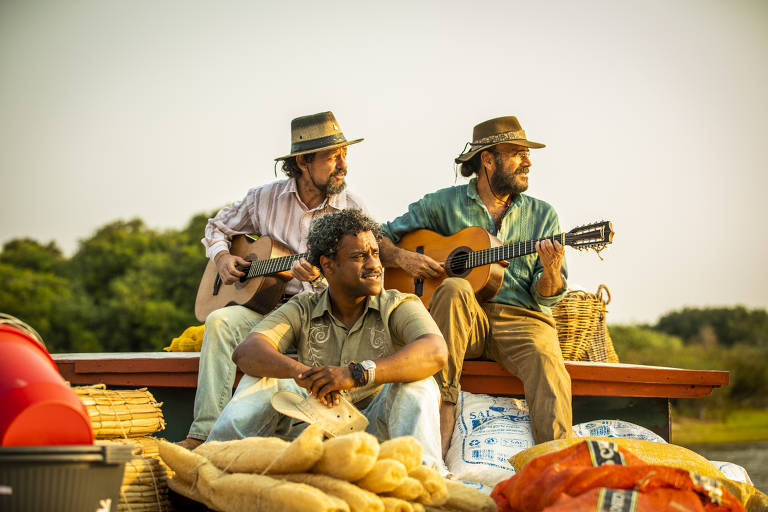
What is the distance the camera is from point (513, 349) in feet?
16.2

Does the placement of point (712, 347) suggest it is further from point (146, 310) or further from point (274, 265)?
point (274, 265)

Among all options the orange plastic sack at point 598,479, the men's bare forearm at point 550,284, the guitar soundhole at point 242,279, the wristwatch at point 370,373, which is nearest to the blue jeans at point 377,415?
the wristwatch at point 370,373

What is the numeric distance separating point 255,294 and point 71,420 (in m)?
3.17

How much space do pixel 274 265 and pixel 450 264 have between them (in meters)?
1.26

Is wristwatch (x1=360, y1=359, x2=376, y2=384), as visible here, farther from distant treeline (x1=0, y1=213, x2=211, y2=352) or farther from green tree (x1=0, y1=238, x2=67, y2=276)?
green tree (x1=0, y1=238, x2=67, y2=276)

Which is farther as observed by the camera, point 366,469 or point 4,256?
point 4,256

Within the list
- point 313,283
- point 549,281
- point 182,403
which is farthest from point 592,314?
point 182,403

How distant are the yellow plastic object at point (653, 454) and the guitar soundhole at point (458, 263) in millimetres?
1634

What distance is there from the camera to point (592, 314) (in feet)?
20.1

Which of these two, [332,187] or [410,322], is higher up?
[332,187]

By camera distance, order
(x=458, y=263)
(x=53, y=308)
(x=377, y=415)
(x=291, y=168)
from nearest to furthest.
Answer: (x=377, y=415) → (x=458, y=263) → (x=291, y=168) → (x=53, y=308)

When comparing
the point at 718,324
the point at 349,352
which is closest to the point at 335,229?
the point at 349,352

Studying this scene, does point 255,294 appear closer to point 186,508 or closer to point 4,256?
point 186,508

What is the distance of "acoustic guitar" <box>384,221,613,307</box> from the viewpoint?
4.99 meters
